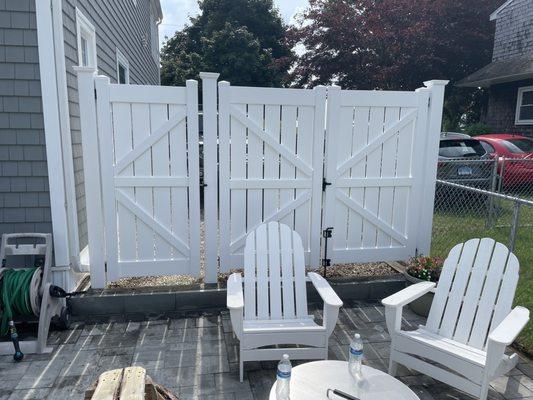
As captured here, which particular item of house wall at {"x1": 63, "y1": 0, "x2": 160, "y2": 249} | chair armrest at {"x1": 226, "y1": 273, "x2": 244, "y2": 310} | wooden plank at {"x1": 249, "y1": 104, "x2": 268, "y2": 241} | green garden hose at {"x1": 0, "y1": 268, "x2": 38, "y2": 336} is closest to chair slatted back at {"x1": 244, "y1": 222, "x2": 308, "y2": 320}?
chair armrest at {"x1": 226, "y1": 273, "x2": 244, "y2": 310}

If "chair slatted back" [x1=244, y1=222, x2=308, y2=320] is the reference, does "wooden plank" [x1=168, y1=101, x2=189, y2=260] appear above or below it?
above

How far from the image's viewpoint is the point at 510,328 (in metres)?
2.50

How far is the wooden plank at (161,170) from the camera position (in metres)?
3.72

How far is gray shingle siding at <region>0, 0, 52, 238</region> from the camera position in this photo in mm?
3340

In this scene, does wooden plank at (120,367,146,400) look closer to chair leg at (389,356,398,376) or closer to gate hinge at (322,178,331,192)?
chair leg at (389,356,398,376)

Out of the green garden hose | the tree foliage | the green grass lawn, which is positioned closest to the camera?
the green garden hose

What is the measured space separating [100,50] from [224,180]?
3.28 m

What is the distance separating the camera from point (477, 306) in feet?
9.68

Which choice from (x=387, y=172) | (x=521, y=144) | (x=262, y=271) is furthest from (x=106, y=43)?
(x=521, y=144)

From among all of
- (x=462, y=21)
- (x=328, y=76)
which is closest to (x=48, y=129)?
(x=328, y=76)

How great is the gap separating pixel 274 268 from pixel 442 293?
1.29m

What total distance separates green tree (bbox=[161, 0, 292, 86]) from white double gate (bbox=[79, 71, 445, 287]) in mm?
14255

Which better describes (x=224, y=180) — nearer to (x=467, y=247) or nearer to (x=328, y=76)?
(x=467, y=247)

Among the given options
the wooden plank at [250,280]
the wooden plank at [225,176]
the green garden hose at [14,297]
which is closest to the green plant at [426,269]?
the wooden plank at [250,280]
